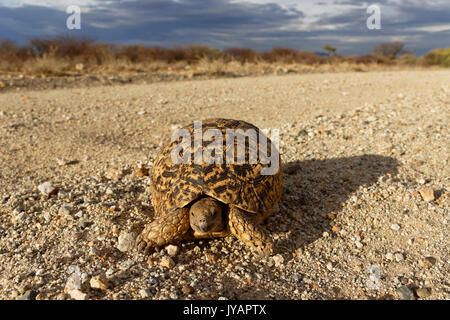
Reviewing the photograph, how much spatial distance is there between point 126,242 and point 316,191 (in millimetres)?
2270

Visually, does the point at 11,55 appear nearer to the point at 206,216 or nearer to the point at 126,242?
the point at 126,242

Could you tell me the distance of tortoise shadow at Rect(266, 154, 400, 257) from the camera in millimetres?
3681

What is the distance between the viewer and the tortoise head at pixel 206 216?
3014mm

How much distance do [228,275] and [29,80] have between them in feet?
33.7

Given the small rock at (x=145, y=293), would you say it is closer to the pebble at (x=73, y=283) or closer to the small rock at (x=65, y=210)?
the pebble at (x=73, y=283)

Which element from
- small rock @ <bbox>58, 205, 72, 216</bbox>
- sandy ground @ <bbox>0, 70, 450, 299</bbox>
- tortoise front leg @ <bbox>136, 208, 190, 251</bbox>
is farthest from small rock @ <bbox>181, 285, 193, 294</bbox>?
small rock @ <bbox>58, 205, 72, 216</bbox>

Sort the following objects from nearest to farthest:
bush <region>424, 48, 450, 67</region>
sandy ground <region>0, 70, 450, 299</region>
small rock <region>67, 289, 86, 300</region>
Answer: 1. small rock <region>67, 289, 86, 300</region>
2. sandy ground <region>0, 70, 450, 299</region>
3. bush <region>424, 48, 450, 67</region>

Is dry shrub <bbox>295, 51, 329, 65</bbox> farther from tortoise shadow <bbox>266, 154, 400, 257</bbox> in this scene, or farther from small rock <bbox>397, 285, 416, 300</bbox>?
small rock <bbox>397, 285, 416, 300</bbox>

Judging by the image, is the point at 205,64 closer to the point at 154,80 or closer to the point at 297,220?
the point at 154,80

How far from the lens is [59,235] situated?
357cm

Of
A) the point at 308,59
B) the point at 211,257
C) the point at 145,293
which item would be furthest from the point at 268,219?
the point at 308,59

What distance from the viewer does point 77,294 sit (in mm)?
2689

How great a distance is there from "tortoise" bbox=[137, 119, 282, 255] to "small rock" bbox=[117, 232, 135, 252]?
0.11 meters

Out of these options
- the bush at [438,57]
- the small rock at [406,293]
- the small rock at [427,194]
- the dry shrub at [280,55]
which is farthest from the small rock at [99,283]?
the bush at [438,57]
